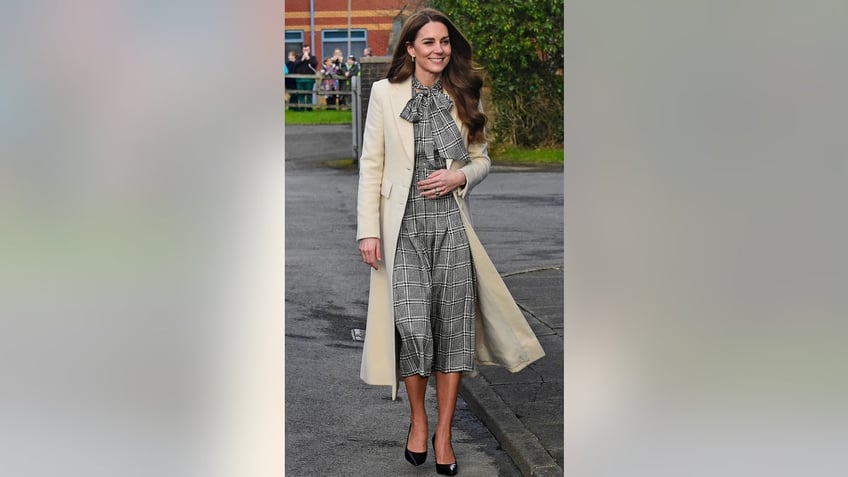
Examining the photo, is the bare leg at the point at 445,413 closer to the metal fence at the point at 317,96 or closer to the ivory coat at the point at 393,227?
the ivory coat at the point at 393,227

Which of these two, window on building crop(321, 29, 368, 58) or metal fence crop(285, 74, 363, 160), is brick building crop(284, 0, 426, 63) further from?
metal fence crop(285, 74, 363, 160)

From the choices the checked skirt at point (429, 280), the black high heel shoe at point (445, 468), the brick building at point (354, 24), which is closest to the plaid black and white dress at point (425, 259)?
the checked skirt at point (429, 280)

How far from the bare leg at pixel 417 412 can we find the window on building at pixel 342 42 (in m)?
21.1

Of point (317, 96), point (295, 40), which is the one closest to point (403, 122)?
point (317, 96)

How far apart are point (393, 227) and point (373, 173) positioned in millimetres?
236

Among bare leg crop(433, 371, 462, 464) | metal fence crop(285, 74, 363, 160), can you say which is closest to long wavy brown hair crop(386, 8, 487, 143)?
bare leg crop(433, 371, 462, 464)

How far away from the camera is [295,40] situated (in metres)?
30.3

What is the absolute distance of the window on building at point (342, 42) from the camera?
1034 inches

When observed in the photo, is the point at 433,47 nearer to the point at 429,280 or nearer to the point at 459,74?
the point at 459,74
